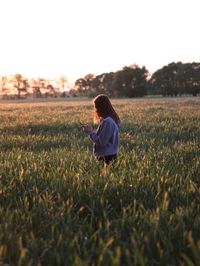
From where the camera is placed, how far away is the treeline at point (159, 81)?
103 meters

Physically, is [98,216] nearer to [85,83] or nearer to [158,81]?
[158,81]

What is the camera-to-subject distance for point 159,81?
4250 inches

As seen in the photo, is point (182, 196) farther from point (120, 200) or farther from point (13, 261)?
point (13, 261)

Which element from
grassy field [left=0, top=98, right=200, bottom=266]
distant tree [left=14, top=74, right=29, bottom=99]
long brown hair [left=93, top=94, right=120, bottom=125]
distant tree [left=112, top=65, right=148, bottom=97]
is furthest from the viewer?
distant tree [left=14, top=74, right=29, bottom=99]

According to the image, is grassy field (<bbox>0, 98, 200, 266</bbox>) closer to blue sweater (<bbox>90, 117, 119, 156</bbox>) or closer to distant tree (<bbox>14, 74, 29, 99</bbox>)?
blue sweater (<bbox>90, 117, 119, 156</bbox>)

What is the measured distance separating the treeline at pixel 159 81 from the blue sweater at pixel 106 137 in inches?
3771

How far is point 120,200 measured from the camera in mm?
4617

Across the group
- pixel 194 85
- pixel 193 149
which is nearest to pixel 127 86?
pixel 194 85

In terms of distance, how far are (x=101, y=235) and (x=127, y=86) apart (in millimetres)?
100626

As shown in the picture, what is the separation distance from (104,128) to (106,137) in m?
0.15

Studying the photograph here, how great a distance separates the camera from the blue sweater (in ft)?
21.9

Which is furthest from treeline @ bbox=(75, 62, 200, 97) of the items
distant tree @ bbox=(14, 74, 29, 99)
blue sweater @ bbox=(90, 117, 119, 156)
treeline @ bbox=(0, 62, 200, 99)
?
blue sweater @ bbox=(90, 117, 119, 156)

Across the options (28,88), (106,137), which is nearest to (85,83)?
(28,88)

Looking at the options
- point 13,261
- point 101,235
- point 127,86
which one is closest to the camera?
point 13,261
